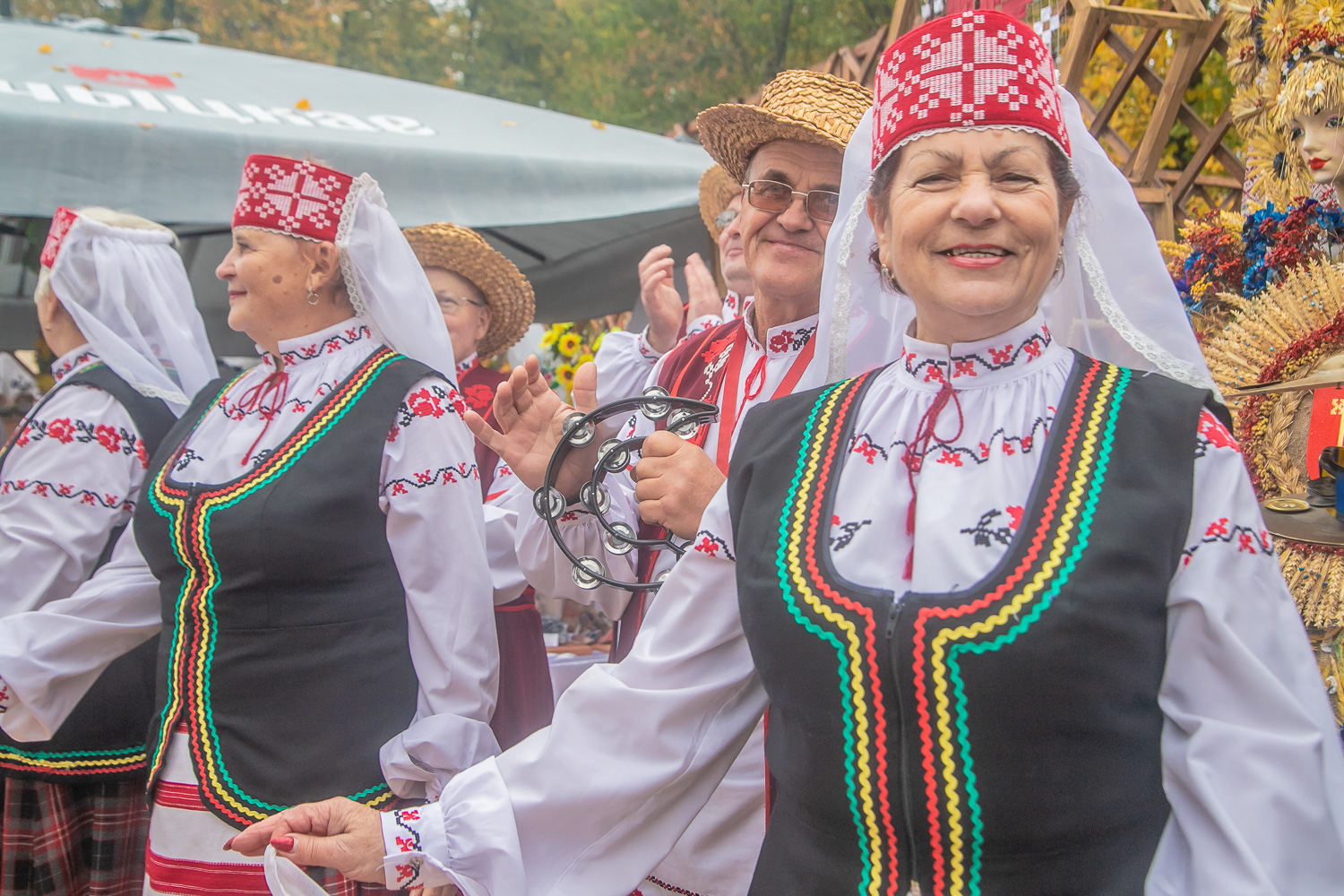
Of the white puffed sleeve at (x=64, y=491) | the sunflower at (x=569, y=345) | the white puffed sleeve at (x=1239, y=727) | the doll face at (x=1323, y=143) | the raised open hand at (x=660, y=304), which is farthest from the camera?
the sunflower at (x=569, y=345)

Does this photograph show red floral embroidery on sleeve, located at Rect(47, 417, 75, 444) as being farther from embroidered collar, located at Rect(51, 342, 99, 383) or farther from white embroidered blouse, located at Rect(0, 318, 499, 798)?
white embroidered blouse, located at Rect(0, 318, 499, 798)

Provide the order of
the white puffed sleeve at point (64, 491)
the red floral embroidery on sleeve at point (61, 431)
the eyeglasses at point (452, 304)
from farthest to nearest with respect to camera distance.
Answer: the eyeglasses at point (452, 304) → the red floral embroidery on sleeve at point (61, 431) → the white puffed sleeve at point (64, 491)

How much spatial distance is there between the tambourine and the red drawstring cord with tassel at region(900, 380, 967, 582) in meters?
0.55

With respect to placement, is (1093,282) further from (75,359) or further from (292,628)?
(75,359)

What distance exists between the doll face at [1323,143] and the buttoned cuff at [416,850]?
2479mm

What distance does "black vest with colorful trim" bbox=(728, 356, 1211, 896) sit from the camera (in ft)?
4.08

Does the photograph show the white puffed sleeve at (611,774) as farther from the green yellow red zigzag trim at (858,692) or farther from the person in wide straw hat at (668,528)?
the green yellow red zigzag trim at (858,692)

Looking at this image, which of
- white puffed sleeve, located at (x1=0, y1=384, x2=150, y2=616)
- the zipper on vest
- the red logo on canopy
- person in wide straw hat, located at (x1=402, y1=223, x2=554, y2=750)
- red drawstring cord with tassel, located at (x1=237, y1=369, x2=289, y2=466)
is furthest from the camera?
the red logo on canopy

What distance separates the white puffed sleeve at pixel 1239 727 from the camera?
117 centimetres

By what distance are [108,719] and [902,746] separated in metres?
2.67

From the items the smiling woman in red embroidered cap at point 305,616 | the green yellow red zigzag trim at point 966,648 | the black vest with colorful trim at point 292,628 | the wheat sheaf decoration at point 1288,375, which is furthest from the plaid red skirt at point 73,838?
the wheat sheaf decoration at point 1288,375

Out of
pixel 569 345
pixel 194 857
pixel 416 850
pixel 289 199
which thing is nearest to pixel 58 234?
pixel 289 199

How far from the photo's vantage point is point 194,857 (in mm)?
2314

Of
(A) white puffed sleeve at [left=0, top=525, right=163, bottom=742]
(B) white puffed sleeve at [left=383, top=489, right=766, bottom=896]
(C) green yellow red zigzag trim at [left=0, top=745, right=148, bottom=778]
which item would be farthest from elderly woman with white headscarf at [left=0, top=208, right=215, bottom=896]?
(B) white puffed sleeve at [left=383, top=489, right=766, bottom=896]
